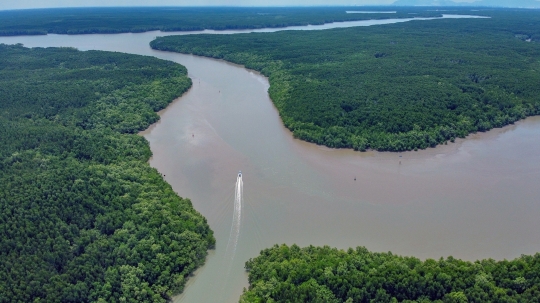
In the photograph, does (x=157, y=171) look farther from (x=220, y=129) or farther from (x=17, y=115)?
(x=17, y=115)

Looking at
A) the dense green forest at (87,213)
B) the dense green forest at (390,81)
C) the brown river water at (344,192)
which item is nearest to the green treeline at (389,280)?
the brown river water at (344,192)

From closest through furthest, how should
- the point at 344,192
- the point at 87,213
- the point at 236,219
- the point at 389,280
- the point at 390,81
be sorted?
the point at 389,280
the point at 87,213
the point at 236,219
the point at 344,192
the point at 390,81

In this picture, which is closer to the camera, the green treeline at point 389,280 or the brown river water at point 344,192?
the green treeline at point 389,280

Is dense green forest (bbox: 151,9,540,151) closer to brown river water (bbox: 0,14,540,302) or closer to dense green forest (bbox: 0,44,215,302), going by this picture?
brown river water (bbox: 0,14,540,302)

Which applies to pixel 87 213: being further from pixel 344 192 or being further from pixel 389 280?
pixel 389 280

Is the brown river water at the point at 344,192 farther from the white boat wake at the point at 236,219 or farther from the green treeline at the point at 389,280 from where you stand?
the green treeline at the point at 389,280

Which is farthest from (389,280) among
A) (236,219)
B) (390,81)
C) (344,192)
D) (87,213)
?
(390,81)
